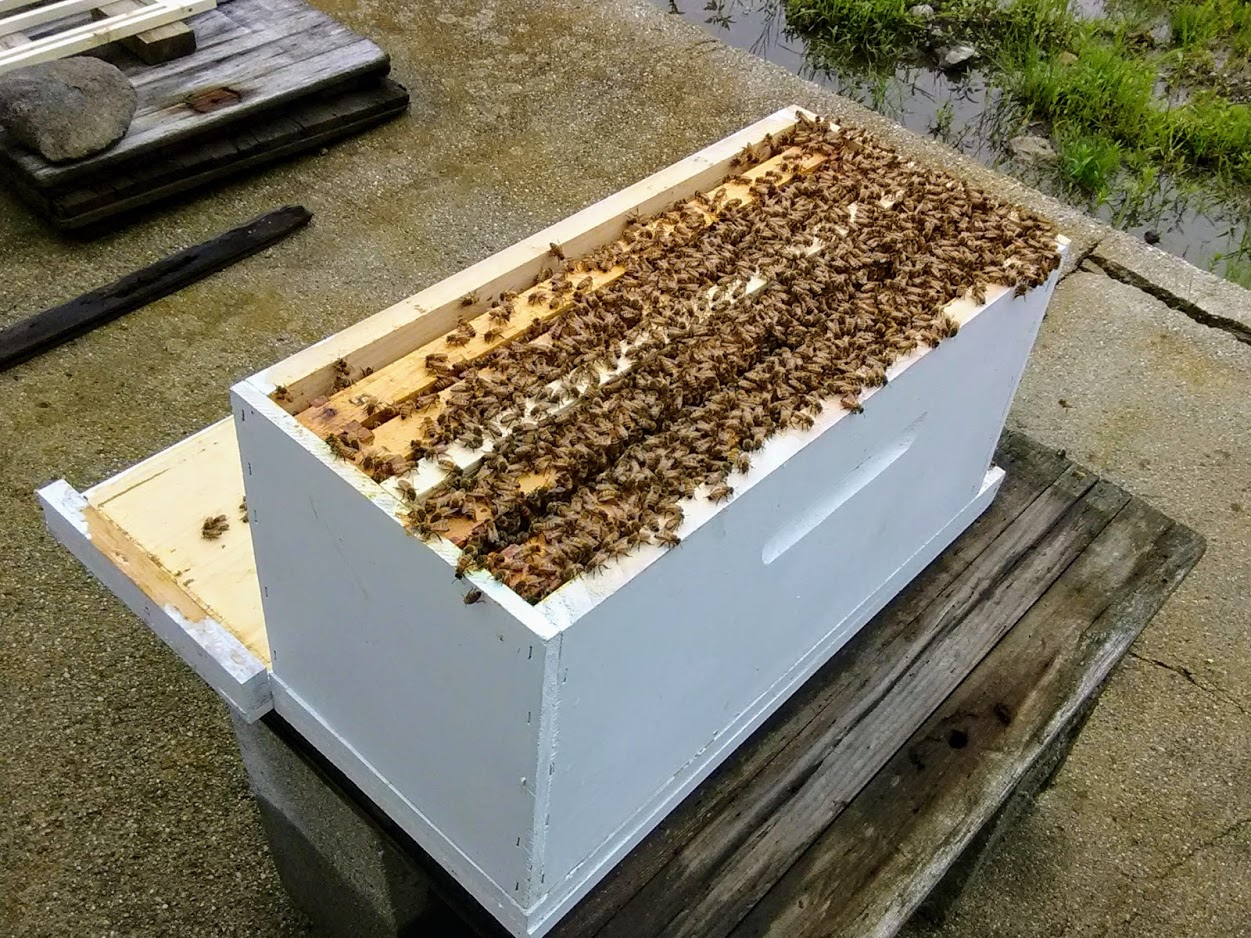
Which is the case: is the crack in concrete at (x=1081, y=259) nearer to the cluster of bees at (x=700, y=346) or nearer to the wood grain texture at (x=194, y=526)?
the cluster of bees at (x=700, y=346)

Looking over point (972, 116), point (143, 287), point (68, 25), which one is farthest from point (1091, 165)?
point (68, 25)

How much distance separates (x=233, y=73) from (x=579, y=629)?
2.78 m

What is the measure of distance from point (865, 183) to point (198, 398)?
5.64 ft

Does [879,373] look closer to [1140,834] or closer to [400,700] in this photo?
[400,700]

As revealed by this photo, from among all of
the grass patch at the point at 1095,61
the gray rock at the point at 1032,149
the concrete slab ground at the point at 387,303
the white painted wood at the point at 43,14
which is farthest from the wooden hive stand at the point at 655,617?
the grass patch at the point at 1095,61

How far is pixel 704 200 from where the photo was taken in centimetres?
146

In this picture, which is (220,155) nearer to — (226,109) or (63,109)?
(226,109)

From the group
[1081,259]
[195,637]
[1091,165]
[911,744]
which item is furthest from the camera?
[1091,165]

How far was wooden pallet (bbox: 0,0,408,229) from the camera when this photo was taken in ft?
9.32

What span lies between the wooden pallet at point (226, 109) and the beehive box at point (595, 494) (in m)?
1.62

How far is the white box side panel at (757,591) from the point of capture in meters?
1.01

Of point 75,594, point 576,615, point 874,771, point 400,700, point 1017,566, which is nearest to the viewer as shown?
point 576,615

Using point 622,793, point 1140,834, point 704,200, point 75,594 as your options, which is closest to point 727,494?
point 622,793

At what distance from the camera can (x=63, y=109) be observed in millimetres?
2709
